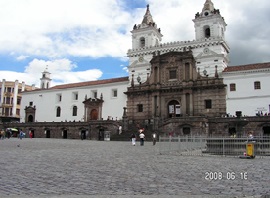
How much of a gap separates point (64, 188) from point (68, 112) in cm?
4618

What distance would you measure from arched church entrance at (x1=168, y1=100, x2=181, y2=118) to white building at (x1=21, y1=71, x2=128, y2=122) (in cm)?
778

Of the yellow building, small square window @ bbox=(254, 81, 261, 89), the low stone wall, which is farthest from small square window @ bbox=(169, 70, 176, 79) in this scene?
the yellow building

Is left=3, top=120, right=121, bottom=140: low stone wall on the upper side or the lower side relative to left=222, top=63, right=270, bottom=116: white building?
lower

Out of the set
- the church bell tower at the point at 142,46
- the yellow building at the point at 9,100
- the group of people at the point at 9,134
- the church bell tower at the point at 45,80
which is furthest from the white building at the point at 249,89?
the yellow building at the point at 9,100

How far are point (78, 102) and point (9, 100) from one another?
26.0 meters

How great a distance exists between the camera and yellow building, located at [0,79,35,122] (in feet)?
220

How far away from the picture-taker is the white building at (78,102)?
47531mm

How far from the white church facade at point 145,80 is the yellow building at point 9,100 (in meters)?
12.5

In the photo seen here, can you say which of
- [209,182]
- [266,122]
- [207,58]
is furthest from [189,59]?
[209,182]

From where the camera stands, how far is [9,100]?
68.1 meters

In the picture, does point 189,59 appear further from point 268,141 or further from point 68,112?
point 268,141

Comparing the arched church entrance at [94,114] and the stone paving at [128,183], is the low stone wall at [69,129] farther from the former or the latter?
the stone paving at [128,183]

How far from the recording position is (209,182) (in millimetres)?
7508

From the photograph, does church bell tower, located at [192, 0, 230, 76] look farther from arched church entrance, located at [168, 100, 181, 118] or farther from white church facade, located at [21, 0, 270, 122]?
arched church entrance, located at [168, 100, 181, 118]
